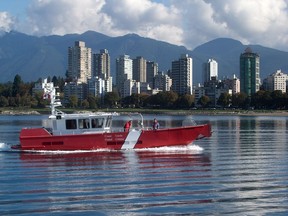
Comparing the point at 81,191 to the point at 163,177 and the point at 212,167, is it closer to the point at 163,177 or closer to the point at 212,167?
the point at 163,177

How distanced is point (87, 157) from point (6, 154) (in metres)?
7.52

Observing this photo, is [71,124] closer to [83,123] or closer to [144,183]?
[83,123]

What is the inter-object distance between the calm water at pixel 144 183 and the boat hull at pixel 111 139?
109 cm

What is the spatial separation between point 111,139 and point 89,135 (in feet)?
5.90

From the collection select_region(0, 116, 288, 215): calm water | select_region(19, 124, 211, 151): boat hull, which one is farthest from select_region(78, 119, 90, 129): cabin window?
Result: select_region(0, 116, 288, 215): calm water

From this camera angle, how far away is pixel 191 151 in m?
48.3

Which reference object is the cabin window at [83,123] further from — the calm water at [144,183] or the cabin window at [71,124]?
the calm water at [144,183]

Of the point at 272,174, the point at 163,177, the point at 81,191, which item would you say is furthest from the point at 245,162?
the point at 81,191

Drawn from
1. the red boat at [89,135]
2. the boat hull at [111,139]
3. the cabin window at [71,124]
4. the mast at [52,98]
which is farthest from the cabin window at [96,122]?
the mast at [52,98]

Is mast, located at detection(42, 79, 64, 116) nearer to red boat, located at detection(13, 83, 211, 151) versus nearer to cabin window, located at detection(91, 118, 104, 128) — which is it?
red boat, located at detection(13, 83, 211, 151)

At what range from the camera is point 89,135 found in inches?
1844

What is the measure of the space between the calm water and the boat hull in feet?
3.56

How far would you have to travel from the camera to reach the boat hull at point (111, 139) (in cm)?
4691

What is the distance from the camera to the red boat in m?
46.9
